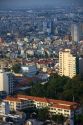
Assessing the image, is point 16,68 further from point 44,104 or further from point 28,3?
point 28,3

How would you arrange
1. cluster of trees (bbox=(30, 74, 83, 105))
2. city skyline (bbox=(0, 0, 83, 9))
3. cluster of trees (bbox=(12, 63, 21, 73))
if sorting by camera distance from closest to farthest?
cluster of trees (bbox=(30, 74, 83, 105)) → cluster of trees (bbox=(12, 63, 21, 73)) → city skyline (bbox=(0, 0, 83, 9))

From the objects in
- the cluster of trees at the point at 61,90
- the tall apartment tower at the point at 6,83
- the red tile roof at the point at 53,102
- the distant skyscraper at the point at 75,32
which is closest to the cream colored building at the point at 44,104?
the red tile roof at the point at 53,102

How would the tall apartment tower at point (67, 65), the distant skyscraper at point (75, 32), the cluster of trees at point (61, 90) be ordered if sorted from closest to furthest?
the cluster of trees at point (61, 90) < the tall apartment tower at point (67, 65) < the distant skyscraper at point (75, 32)

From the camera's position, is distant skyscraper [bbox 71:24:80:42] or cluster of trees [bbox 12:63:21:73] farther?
distant skyscraper [bbox 71:24:80:42]

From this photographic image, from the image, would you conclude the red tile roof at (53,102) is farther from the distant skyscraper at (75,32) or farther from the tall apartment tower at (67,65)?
the distant skyscraper at (75,32)

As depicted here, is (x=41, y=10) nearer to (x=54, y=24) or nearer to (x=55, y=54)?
(x=54, y=24)

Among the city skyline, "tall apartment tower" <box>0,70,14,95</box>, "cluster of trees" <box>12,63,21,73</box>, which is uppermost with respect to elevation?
the city skyline

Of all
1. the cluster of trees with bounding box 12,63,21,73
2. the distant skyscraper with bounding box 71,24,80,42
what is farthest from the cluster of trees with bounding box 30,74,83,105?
the distant skyscraper with bounding box 71,24,80,42

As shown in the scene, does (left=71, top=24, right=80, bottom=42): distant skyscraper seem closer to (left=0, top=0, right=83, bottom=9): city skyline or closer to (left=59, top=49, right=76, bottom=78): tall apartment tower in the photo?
(left=0, top=0, right=83, bottom=9): city skyline
